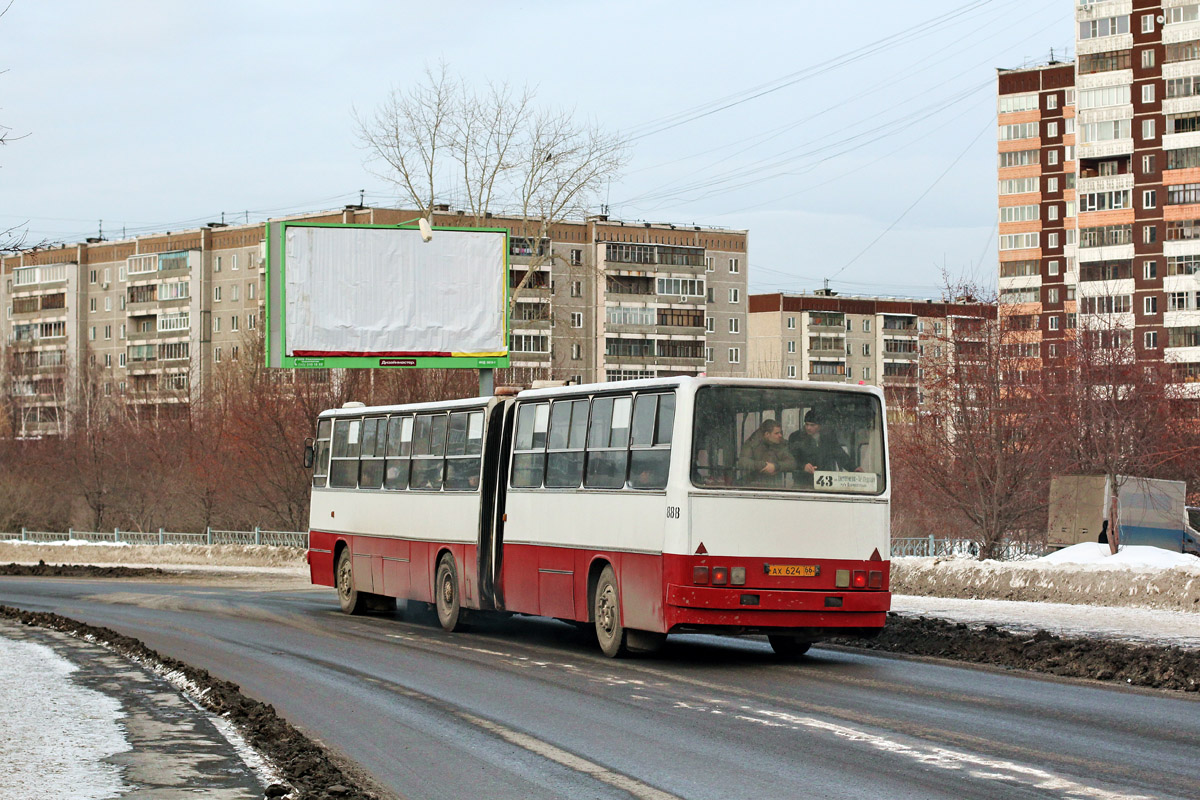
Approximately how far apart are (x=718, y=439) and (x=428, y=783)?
287 inches

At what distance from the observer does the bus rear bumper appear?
15.6m

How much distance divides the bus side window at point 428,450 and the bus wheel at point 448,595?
1.10 m

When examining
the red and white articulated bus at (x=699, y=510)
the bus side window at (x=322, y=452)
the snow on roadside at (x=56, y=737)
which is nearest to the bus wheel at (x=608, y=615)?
the red and white articulated bus at (x=699, y=510)

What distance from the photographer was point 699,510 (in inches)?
619

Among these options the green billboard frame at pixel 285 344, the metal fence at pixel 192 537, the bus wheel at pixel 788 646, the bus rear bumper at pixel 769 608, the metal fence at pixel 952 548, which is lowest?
the metal fence at pixel 192 537

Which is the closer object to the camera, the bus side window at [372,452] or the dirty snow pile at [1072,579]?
the dirty snow pile at [1072,579]

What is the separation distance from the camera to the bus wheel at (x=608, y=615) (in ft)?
55.1

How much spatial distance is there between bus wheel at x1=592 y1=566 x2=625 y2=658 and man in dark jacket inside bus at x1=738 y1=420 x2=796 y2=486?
196cm

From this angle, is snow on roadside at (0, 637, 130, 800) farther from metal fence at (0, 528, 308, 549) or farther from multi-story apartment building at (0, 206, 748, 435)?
multi-story apartment building at (0, 206, 748, 435)

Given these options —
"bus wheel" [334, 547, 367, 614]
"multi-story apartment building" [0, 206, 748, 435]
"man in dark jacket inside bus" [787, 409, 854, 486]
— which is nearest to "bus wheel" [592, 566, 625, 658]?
"man in dark jacket inside bus" [787, 409, 854, 486]

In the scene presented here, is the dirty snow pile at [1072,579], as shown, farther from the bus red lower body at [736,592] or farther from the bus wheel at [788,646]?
the bus red lower body at [736,592]

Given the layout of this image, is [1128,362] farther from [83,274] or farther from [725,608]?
[83,274]

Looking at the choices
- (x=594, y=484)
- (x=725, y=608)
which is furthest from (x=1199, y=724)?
(x=594, y=484)

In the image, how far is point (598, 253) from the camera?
125 metres
